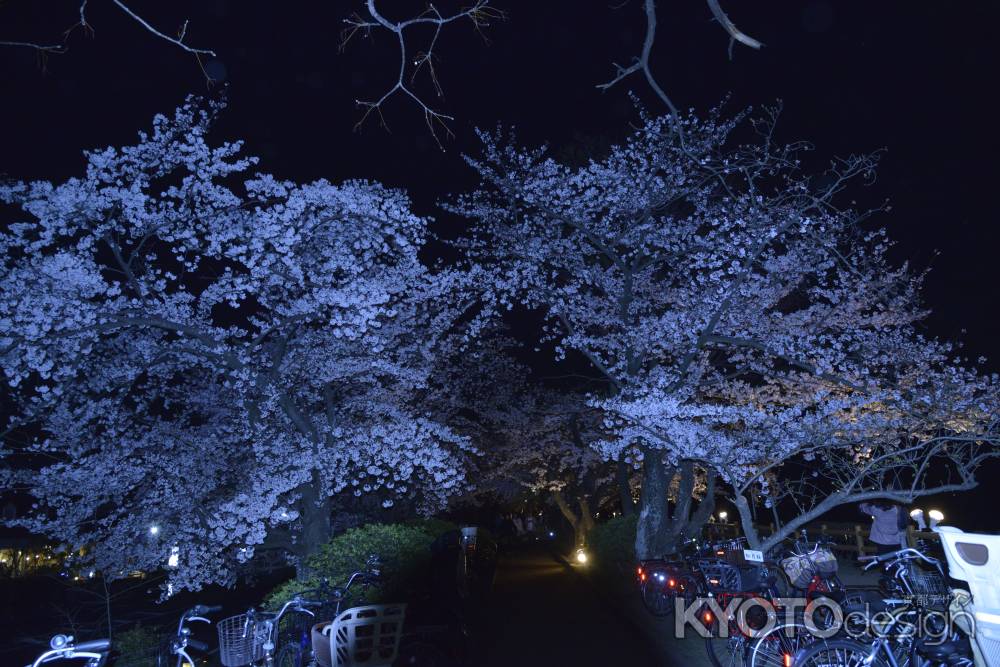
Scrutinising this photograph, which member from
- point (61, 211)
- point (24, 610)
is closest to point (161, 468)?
point (61, 211)

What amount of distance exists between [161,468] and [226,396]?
88.3 inches

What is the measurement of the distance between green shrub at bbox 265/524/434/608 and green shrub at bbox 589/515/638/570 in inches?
277

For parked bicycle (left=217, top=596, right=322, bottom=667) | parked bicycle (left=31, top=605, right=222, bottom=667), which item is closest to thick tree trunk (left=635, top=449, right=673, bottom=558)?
parked bicycle (left=217, top=596, right=322, bottom=667)

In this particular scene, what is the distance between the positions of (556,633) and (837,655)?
567 cm

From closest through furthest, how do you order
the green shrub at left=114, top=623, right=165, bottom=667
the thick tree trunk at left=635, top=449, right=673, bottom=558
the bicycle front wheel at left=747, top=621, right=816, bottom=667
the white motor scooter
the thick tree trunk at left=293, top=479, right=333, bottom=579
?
1. the white motor scooter
2. the bicycle front wheel at left=747, top=621, right=816, bottom=667
3. the green shrub at left=114, top=623, right=165, bottom=667
4. the thick tree trunk at left=293, top=479, right=333, bottom=579
5. the thick tree trunk at left=635, top=449, right=673, bottom=558

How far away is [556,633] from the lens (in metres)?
10.1

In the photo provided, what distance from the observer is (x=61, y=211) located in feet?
31.7

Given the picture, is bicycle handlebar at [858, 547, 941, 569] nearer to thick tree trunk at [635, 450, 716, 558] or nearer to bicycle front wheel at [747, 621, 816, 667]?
bicycle front wheel at [747, 621, 816, 667]

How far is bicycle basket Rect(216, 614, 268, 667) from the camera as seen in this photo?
251 inches

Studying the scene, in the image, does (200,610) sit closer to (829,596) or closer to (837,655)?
(837,655)

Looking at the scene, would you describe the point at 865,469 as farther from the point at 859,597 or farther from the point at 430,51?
the point at 430,51

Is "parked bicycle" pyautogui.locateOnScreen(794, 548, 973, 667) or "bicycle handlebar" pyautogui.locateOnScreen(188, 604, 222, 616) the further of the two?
"bicycle handlebar" pyautogui.locateOnScreen(188, 604, 222, 616)

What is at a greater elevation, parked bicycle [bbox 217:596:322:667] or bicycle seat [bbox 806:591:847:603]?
parked bicycle [bbox 217:596:322:667]

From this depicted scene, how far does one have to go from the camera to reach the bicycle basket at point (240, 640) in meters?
6.36
